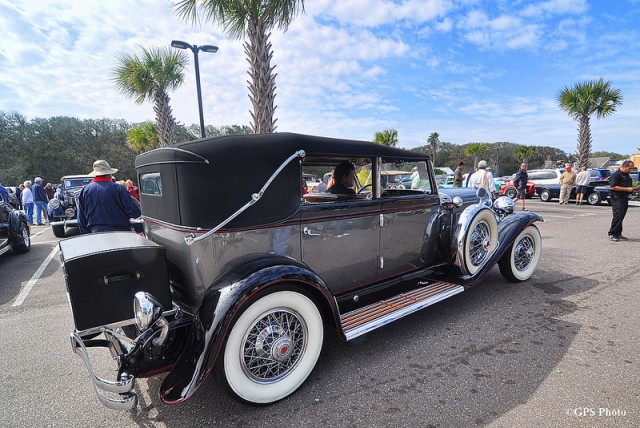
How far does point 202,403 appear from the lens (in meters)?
2.26

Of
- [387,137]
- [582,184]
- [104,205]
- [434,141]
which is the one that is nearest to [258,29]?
[104,205]

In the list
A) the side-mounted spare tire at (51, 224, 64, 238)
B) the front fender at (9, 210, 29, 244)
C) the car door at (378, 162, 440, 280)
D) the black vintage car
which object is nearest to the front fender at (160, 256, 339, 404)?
the black vintage car

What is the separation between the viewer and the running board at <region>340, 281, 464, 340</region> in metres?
2.60

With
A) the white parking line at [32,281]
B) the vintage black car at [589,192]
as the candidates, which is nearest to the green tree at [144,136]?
the white parking line at [32,281]

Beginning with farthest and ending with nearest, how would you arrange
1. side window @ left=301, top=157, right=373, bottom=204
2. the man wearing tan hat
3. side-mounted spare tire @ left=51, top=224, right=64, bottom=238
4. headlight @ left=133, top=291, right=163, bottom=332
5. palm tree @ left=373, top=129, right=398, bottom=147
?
1. palm tree @ left=373, top=129, right=398, bottom=147
2. side-mounted spare tire @ left=51, top=224, right=64, bottom=238
3. the man wearing tan hat
4. side window @ left=301, top=157, right=373, bottom=204
5. headlight @ left=133, top=291, right=163, bottom=332

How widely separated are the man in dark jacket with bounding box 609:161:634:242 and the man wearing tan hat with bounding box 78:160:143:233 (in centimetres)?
870

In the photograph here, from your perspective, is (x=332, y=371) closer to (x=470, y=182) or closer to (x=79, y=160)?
(x=470, y=182)

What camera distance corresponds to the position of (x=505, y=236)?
407 cm

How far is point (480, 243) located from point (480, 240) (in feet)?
0.12

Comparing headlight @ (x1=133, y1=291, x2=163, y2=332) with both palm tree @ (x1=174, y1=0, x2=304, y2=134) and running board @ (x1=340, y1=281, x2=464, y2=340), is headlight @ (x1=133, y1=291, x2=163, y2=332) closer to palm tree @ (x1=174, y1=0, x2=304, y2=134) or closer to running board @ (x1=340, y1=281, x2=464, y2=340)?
running board @ (x1=340, y1=281, x2=464, y2=340)

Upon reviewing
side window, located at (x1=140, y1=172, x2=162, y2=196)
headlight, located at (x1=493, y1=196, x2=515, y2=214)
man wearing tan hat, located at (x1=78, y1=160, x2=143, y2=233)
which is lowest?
headlight, located at (x1=493, y1=196, x2=515, y2=214)

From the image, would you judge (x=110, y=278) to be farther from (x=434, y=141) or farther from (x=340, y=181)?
(x=434, y=141)

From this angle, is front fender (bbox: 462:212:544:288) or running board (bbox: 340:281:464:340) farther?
front fender (bbox: 462:212:544:288)

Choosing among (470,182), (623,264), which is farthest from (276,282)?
(470,182)
